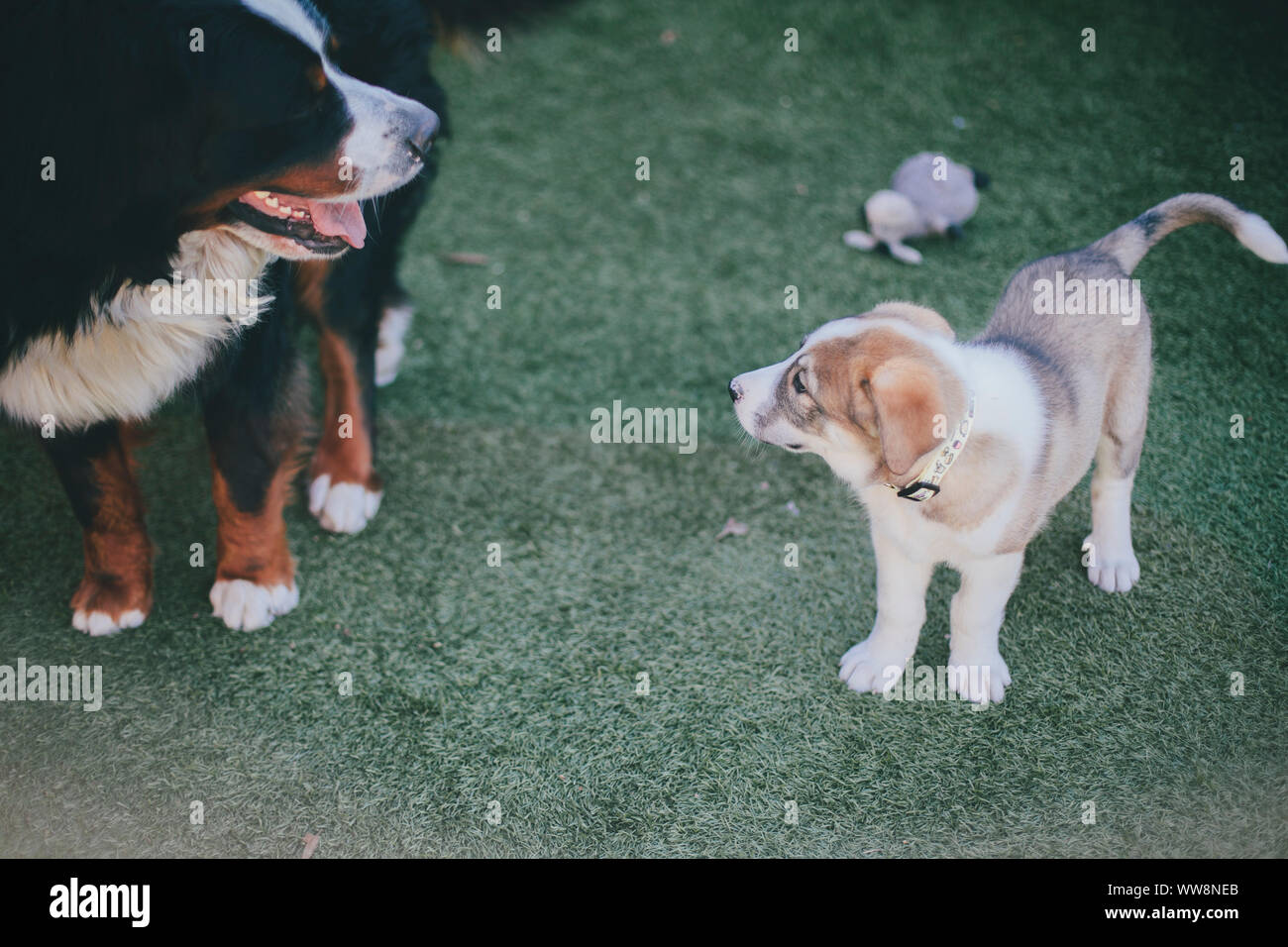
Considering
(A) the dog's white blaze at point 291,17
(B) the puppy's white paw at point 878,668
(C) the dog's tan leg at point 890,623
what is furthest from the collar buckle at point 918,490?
(A) the dog's white blaze at point 291,17

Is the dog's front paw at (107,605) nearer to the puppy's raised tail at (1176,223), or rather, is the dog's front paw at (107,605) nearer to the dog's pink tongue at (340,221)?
the dog's pink tongue at (340,221)

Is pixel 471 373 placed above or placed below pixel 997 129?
below

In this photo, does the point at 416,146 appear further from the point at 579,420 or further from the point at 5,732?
the point at 5,732

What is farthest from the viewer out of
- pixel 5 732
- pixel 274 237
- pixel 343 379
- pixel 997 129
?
pixel 997 129

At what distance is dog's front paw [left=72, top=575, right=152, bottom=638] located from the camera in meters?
2.56

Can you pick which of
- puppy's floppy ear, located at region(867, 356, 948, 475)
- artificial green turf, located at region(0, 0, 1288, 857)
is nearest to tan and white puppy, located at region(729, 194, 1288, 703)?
puppy's floppy ear, located at region(867, 356, 948, 475)

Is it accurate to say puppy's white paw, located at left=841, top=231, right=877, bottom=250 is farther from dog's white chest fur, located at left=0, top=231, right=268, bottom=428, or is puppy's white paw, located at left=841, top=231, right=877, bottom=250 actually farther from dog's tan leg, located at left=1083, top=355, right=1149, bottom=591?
dog's white chest fur, located at left=0, top=231, right=268, bottom=428

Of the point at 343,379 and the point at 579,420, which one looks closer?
the point at 343,379

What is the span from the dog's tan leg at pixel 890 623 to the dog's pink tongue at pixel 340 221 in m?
1.36

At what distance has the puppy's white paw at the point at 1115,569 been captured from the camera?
2.60 m

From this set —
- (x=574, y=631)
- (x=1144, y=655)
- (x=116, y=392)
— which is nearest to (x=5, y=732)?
(x=116, y=392)

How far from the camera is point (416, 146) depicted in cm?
211

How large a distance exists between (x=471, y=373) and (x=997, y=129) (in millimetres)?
2467

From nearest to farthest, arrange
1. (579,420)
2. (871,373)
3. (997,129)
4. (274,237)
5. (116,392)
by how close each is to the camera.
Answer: (871,373)
(274,237)
(116,392)
(579,420)
(997,129)
